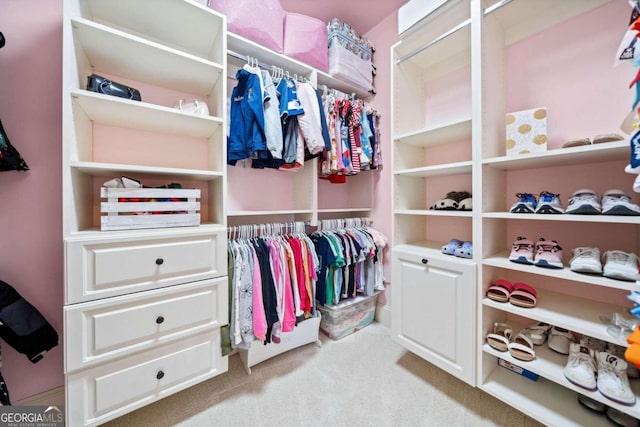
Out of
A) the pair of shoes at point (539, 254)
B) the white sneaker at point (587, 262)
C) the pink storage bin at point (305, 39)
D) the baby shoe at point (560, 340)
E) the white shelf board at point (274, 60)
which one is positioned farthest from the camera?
the pink storage bin at point (305, 39)

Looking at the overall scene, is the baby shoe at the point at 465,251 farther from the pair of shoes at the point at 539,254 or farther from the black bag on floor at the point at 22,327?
the black bag on floor at the point at 22,327

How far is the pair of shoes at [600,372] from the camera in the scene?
860 millimetres

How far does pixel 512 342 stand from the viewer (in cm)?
117

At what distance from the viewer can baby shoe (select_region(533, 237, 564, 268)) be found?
1.02m

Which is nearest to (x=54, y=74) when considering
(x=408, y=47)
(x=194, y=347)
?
(x=194, y=347)

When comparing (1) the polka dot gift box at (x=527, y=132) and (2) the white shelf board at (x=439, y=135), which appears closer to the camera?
(1) the polka dot gift box at (x=527, y=132)

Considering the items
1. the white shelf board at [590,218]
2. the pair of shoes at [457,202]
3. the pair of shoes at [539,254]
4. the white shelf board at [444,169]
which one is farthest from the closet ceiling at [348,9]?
the pair of shoes at [539,254]

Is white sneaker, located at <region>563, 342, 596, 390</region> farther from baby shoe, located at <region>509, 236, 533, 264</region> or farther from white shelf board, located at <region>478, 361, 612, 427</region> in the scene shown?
baby shoe, located at <region>509, 236, 533, 264</region>

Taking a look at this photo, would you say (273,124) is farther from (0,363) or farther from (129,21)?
(0,363)

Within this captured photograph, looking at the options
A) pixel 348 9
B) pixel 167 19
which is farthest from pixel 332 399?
pixel 348 9

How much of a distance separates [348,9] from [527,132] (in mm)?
1668

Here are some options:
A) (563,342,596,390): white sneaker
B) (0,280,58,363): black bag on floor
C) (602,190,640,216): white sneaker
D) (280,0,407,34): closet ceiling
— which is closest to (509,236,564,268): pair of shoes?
(602,190,640,216): white sneaker

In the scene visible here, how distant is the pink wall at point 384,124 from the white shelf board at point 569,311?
1.00m

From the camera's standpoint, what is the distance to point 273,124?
1.43 metres
